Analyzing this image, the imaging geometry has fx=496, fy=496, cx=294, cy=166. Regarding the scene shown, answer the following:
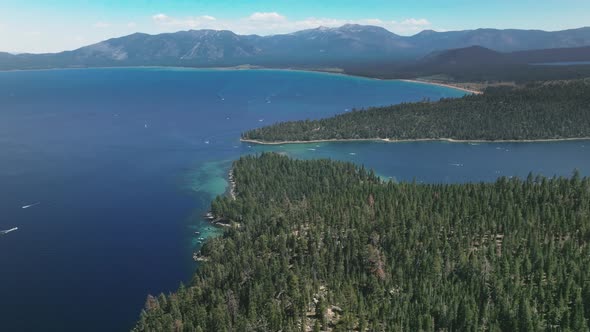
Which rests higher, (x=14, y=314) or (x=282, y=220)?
(x=282, y=220)

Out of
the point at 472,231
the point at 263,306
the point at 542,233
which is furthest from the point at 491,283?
the point at 263,306

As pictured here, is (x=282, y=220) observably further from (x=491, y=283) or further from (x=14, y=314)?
(x=14, y=314)

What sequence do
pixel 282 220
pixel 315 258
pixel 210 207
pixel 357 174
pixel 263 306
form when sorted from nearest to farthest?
1. pixel 263 306
2. pixel 315 258
3. pixel 282 220
4. pixel 210 207
5. pixel 357 174

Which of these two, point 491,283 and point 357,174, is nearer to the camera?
point 491,283

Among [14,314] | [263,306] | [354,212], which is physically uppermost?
[354,212]

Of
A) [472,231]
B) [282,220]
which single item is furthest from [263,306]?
[472,231]

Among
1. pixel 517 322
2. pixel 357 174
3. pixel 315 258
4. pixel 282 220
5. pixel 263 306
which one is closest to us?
pixel 517 322

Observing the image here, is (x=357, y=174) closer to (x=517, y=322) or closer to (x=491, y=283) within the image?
(x=491, y=283)
